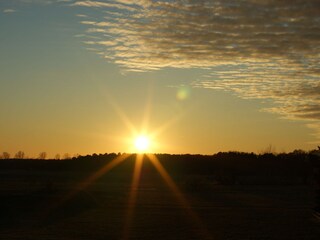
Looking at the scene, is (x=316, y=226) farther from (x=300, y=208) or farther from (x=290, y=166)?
(x=290, y=166)

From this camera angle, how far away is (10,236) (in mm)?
23453

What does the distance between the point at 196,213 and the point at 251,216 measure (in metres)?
3.22

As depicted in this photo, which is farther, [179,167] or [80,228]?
[179,167]

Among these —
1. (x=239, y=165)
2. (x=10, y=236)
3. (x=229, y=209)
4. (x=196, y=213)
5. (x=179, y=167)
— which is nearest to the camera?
(x=10, y=236)

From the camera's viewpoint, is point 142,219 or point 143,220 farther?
point 142,219

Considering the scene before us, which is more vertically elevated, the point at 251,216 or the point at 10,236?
the point at 251,216

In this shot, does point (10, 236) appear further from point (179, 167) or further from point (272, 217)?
point (179, 167)

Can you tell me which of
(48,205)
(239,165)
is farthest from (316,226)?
(239,165)

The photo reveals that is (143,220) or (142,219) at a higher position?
(142,219)

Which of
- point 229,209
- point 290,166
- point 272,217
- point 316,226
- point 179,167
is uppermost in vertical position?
point 179,167

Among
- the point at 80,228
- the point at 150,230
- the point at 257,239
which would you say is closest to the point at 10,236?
the point at 80,228

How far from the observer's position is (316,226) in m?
28.5

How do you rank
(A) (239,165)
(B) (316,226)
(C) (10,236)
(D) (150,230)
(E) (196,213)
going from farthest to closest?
(A) (239,165), (E) (196,213), (B) (316,226), (D) (150,230), (C) (10,236)

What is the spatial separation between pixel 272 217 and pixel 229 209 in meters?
5.37
